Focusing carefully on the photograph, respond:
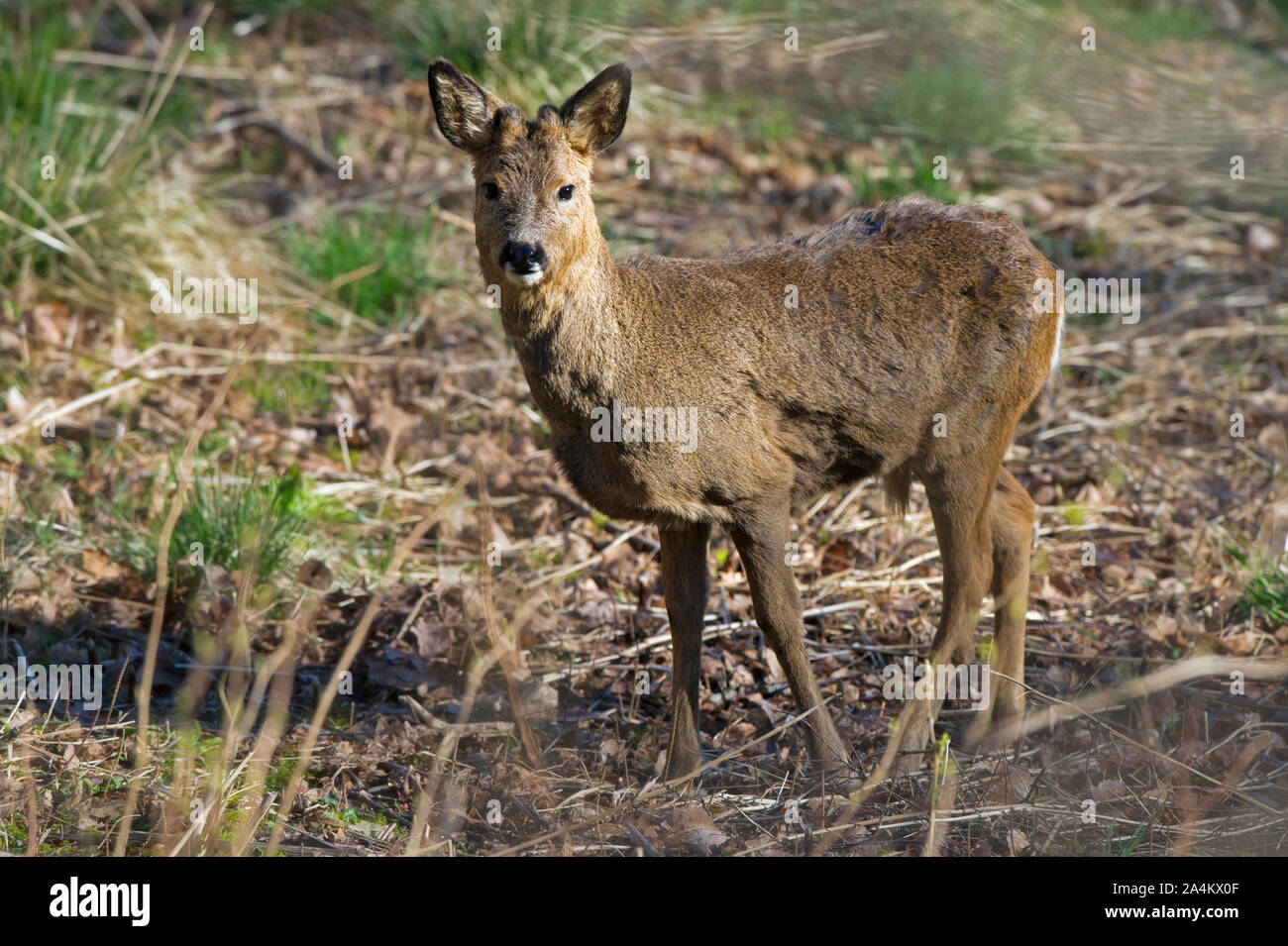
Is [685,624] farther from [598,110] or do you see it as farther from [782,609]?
[598,110]

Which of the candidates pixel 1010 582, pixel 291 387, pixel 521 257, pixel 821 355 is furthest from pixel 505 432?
pixel 1010 582

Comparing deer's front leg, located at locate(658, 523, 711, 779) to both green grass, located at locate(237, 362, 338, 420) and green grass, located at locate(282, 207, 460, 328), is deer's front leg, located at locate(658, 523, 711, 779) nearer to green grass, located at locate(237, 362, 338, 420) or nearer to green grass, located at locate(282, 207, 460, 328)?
green grass, located at locate(237, 362, 338, 420)

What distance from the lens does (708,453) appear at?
4828 millimetres

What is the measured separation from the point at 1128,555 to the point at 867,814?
2613 millimetres

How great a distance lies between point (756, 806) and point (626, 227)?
519 cm

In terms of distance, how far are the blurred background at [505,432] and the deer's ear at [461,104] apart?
108 cm

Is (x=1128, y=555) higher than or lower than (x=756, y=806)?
higher

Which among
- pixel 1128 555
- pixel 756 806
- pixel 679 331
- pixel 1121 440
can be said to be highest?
pixel 679 331

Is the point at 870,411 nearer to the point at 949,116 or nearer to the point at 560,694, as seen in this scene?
the point at 560,694

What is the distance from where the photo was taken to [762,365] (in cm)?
502
